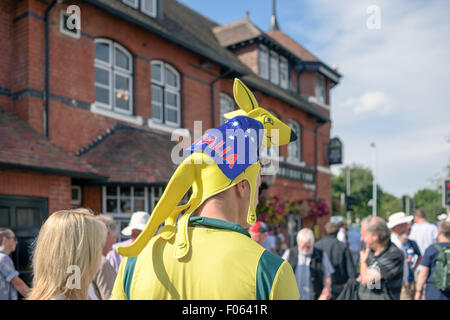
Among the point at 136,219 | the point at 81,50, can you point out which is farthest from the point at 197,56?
the point at 136,219

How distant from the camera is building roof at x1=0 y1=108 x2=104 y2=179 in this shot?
23.2 ft

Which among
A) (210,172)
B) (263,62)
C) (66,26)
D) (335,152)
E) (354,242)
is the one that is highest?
(263,62)

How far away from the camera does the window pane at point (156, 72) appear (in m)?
11.8

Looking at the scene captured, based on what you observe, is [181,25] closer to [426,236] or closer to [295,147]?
[295,147]

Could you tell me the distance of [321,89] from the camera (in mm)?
21109

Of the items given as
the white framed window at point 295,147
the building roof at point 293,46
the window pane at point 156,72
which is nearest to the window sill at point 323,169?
the white framed window at point 295,147

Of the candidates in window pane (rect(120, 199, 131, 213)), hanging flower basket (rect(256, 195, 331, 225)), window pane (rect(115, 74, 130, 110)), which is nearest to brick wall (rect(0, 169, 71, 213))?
window pane (rect(120, 199, 131, 213))

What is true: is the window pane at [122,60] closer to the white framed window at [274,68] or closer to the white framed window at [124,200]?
the white framed window at [124,200]

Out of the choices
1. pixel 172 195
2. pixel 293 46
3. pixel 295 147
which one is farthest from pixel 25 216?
pixel 293 46

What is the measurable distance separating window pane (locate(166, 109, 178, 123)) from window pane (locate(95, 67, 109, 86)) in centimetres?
218

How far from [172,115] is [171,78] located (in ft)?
3.45

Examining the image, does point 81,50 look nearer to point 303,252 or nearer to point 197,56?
point 197,56

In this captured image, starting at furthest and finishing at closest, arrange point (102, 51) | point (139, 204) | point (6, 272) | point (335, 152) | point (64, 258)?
point (335, 152)
point (102, 51)
point (139, 204)
point (6, 272)
point (64, 258)

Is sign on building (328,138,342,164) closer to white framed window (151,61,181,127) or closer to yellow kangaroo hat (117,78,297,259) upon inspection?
white framed window (151,61,181,127)
